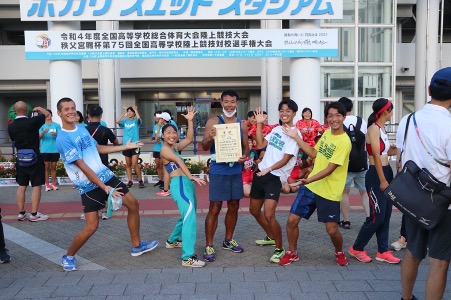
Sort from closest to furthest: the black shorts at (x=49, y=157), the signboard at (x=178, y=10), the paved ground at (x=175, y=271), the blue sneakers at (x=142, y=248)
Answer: the paved ground at (x=175, y=271)
the blue sneakers at (x=142, y=248)
the black shorts at (x=49, y=157)
the signboard at (x=178, y=10)

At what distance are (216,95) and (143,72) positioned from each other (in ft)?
13.2

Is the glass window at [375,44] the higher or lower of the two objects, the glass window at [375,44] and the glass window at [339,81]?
the higher

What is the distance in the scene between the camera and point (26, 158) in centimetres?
659

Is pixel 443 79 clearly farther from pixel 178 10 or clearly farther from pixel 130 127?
pixel 178 10

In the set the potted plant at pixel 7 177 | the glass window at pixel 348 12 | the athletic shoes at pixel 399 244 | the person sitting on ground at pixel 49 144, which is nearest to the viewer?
the athletic shoes at pixel 399 244

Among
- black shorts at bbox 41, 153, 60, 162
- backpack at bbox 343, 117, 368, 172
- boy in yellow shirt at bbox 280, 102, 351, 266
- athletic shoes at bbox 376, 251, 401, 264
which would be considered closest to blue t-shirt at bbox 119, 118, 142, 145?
black shorts at bbox 41, 153, 60, 162

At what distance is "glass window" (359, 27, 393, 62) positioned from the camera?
16.4 metres

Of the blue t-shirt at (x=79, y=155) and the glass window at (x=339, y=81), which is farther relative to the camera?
the glass window at (x=339, y=81)

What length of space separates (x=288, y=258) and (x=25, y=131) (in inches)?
172

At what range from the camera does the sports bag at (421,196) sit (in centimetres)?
303

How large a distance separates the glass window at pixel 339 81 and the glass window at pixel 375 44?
77cm

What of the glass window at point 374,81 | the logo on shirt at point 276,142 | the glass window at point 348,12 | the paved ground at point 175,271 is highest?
the glass window at point 348,12

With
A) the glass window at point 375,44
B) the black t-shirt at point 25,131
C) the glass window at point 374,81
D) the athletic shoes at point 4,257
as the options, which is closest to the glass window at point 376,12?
the glass window at point 375,44

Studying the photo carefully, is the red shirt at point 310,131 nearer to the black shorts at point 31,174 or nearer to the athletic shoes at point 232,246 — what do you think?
the athletic shoes at point 232,246
